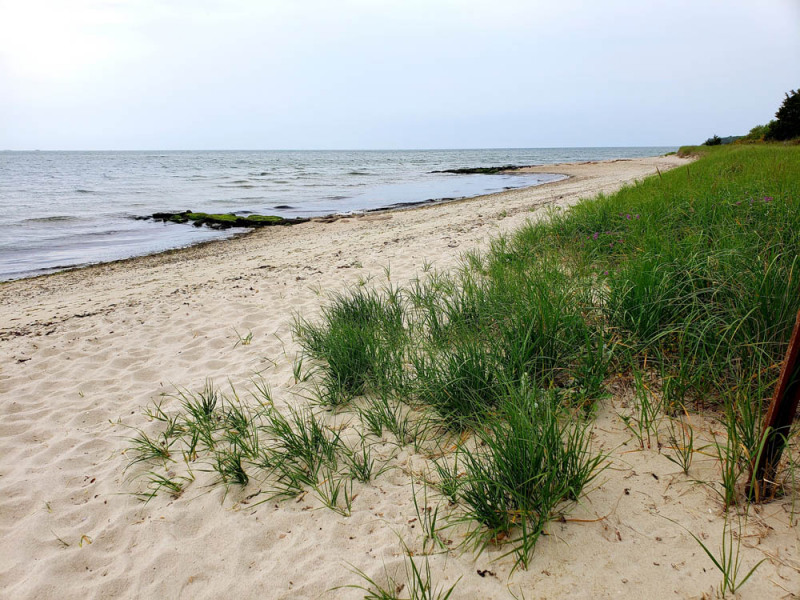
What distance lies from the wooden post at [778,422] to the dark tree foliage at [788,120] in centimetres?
2607

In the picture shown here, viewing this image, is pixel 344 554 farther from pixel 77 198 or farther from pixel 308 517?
→ pixel 77 198

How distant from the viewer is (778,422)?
1.65 m

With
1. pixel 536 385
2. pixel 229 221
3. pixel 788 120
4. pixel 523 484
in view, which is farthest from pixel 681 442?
pixel 788 120

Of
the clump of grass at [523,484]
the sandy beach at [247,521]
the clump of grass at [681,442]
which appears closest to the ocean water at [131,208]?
the sandy beach at [247,521]

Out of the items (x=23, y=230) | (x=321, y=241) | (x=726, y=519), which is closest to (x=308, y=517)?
(x=726, y=519)

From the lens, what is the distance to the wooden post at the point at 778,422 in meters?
1.51

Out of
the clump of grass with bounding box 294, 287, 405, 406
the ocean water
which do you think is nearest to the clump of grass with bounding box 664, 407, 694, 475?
the clump of grass with bounding box 294, 287, 405, 406

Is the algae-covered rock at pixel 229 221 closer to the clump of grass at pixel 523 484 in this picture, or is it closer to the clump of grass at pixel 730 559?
the clump of grass at pixel 523 484

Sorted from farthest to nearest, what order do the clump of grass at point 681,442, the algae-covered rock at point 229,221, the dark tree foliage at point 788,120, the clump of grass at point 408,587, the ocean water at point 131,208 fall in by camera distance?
the dark tree foliage at point 788,120 → the algae-covered rock at point 229,221 → the ocean water at point 131,208 → the clump of grass at point 681,442 → the clump of grass at point 408,587

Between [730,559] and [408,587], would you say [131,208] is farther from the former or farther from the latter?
[730,559]

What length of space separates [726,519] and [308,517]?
1.74 metres

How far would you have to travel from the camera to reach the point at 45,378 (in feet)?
13.4

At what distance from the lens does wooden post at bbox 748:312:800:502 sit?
4.96 feet

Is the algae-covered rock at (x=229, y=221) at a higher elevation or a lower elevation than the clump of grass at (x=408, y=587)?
higher
